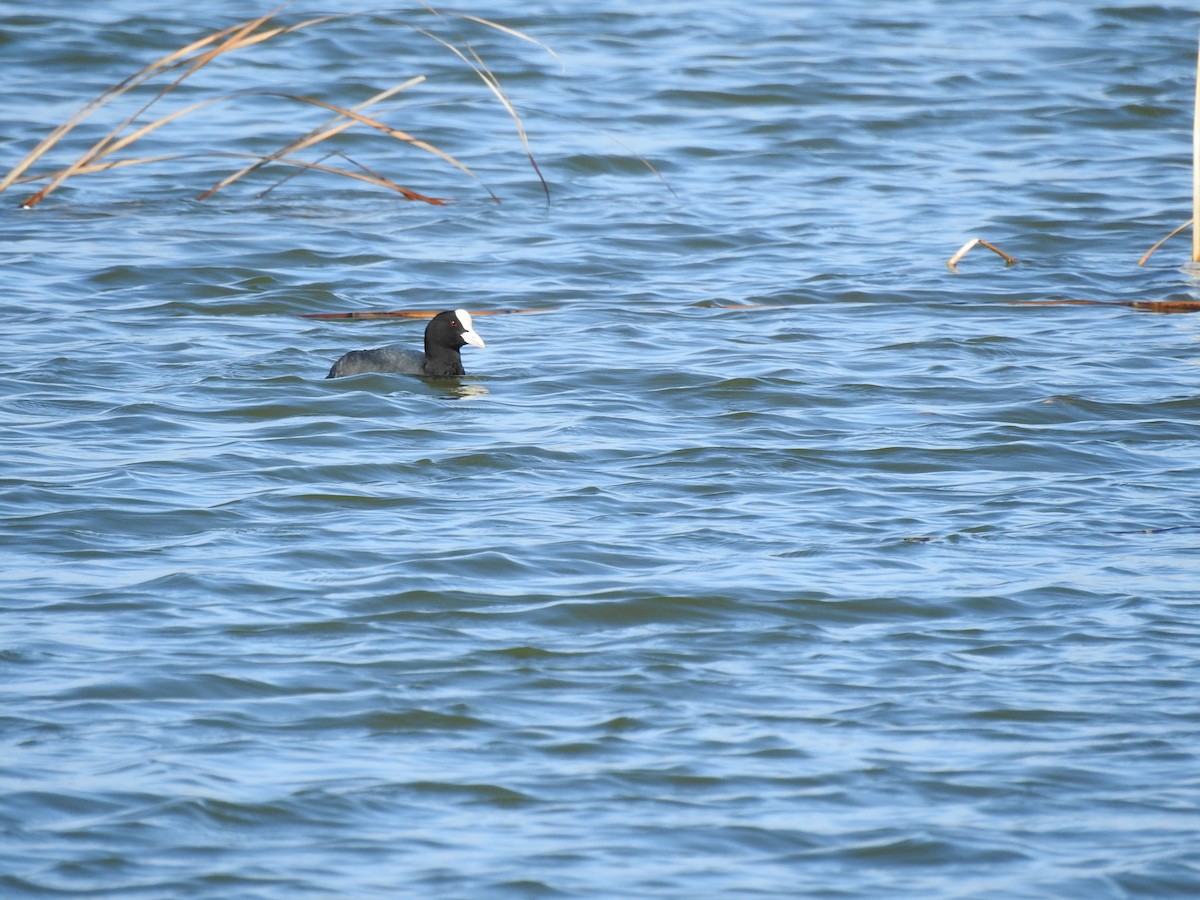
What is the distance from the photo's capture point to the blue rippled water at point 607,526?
4457 mm

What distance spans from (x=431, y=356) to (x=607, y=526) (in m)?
2.66

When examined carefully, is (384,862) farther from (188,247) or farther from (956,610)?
(188,247)

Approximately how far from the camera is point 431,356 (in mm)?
9219

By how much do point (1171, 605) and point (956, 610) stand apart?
69 centimetres

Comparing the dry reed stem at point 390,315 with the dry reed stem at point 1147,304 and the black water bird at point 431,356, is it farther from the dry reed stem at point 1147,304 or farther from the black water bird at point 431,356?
the dry reed stem at point 1147,304

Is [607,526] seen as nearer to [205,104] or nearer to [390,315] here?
[390,315]

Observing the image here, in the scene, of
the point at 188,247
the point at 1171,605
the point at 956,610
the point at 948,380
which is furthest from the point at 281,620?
the point at 188,247

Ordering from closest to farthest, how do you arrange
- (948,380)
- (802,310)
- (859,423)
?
(859,423) → (948,380) → (802,310)

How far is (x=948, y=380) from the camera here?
9.09 m

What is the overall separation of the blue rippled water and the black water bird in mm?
79

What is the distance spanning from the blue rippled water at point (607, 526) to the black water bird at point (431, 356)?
3.1 inches

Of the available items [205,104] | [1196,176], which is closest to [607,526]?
[205,104]

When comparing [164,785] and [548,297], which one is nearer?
[164,785]


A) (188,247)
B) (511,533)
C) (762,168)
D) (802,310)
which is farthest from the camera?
(762,168)
